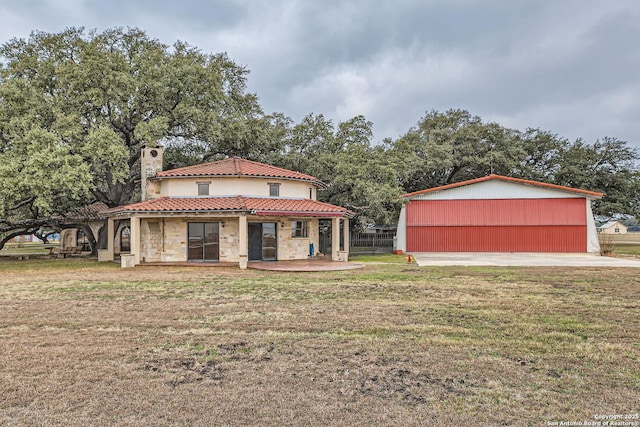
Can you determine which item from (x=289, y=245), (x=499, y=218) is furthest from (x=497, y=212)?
(x=289, y=245)

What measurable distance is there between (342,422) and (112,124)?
24725 mm

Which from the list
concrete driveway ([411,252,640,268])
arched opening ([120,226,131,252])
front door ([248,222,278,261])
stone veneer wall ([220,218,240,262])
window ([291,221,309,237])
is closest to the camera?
concrete driveway ([411,252,640,268])

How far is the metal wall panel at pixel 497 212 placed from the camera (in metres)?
28.2

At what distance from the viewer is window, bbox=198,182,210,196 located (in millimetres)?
21250

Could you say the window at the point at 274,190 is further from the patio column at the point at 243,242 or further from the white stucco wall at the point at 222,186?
the patio column at the point at 243,242

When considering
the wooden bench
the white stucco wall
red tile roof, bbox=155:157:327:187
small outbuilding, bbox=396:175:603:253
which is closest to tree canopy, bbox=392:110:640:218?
small outbuilding, bbox=396:175:603:253

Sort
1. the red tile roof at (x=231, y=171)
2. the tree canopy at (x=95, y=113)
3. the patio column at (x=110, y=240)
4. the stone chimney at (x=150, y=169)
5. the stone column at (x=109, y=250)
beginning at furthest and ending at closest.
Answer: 1. the patio column at (x=110, y=240)
2. the stone column at (x=109, y=250)
3. the stone chimney at (x=150, y=169)
4. the red tile roof at (x=231, y=171)
5. the tree canopy at (x=95, y=113)

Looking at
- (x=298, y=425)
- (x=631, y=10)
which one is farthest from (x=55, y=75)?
(x=631, y=10)

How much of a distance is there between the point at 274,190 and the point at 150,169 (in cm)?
694

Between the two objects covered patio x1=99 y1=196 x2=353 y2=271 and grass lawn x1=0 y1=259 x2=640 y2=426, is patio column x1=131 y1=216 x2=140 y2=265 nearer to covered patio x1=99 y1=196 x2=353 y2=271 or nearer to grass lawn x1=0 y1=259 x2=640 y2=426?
covered patio x1=99 y1=196 x2=353 y2=271

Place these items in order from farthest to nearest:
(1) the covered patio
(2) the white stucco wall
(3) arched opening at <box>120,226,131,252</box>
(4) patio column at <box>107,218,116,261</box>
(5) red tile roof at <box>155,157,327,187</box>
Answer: (3) arched opening at <box>120,226,131,252</box>, (4) patio column at <box>107,218,116,261</box>, (2) the white stucco wall, (5) red tile roof at <box>155,157,327,187</box>, (1) the covered patio

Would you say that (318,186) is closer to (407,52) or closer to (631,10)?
(407,52)

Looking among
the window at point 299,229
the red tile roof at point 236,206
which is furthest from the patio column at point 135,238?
the window at point 299,229

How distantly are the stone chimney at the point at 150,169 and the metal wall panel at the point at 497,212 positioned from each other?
17351 millimetres
